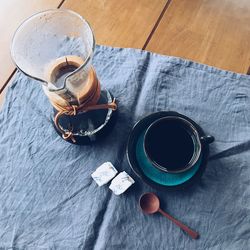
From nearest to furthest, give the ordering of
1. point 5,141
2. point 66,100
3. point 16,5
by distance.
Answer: point 66,100 < point 5,141 < point 16,5

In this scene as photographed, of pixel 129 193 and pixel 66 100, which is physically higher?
pixel 66 100

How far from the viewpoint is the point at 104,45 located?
0.74 metres

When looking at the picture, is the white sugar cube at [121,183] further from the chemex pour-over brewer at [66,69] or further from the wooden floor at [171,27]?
the wooden floor at [171,27]

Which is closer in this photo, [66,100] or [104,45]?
[66,100]

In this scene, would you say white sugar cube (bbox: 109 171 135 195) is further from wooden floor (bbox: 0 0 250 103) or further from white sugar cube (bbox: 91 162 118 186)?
wooden floor (bbox: 0 0 250 103)

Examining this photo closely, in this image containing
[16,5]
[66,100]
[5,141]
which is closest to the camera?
[66,100]

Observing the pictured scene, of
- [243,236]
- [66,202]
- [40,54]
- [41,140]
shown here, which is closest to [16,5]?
[40,54]

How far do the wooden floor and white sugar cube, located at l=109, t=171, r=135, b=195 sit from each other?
264mm

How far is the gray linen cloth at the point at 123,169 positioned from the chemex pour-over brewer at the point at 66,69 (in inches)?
1.7

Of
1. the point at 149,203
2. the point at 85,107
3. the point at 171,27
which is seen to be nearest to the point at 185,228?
the point at 149,203

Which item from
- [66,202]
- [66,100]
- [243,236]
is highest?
[66,100]

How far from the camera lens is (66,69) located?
0.60 m

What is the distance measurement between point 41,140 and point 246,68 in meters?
0.41

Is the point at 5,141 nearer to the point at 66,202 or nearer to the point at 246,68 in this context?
the point at 66,202
